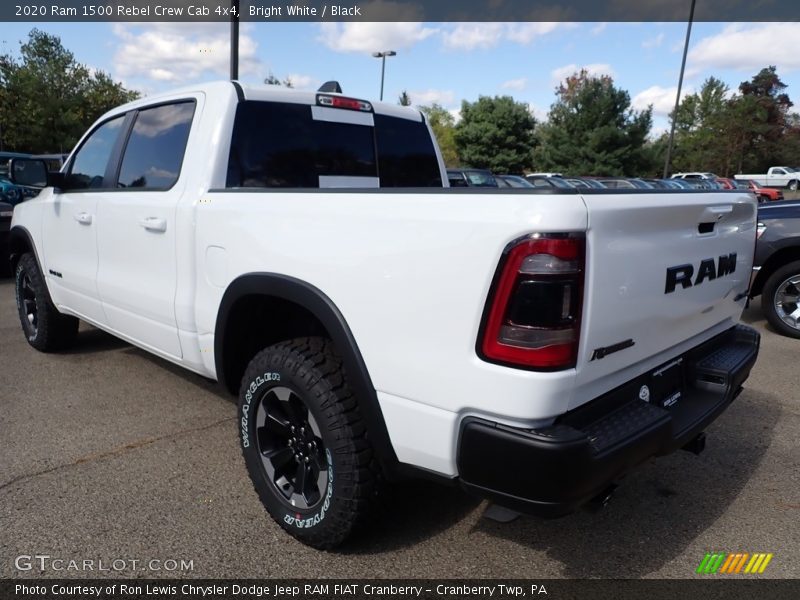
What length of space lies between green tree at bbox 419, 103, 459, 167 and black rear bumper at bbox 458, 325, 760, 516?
Answer: 3407cm

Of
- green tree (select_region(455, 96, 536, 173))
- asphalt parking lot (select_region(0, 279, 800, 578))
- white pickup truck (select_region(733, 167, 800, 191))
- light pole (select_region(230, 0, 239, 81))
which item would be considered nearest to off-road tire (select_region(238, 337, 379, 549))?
asphalt parking lot (select_region(0, 279, 800, 578))

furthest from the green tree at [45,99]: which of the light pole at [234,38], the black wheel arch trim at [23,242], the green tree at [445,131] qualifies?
the black wheel arch trim at [23,242]

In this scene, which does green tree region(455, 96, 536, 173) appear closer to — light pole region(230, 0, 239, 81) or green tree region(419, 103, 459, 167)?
green tree region(419, 103, 459, 167)

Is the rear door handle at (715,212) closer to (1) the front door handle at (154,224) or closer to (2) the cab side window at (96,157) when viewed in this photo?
(1) the front door handle at (154,224)

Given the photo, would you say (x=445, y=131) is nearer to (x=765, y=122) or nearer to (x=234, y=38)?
(x=765, y=122)

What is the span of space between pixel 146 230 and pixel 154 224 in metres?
0.13

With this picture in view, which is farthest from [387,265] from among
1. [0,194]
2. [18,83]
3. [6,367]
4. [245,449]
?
[18,83]

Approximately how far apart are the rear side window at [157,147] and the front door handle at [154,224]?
0.18 metres

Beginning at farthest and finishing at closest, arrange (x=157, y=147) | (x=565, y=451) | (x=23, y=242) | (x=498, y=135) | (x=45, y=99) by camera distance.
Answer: (x=498, y=135)
(x=45, y=99)
(x=23, y=242)
(x=157, y=147)
(x=565, y=451)

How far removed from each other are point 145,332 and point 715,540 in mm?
2982

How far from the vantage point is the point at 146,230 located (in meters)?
3.20

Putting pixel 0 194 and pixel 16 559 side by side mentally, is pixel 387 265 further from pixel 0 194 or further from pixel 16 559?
pixel 0 194

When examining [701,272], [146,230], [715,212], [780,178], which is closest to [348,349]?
[701,272]

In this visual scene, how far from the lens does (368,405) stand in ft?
6.93
